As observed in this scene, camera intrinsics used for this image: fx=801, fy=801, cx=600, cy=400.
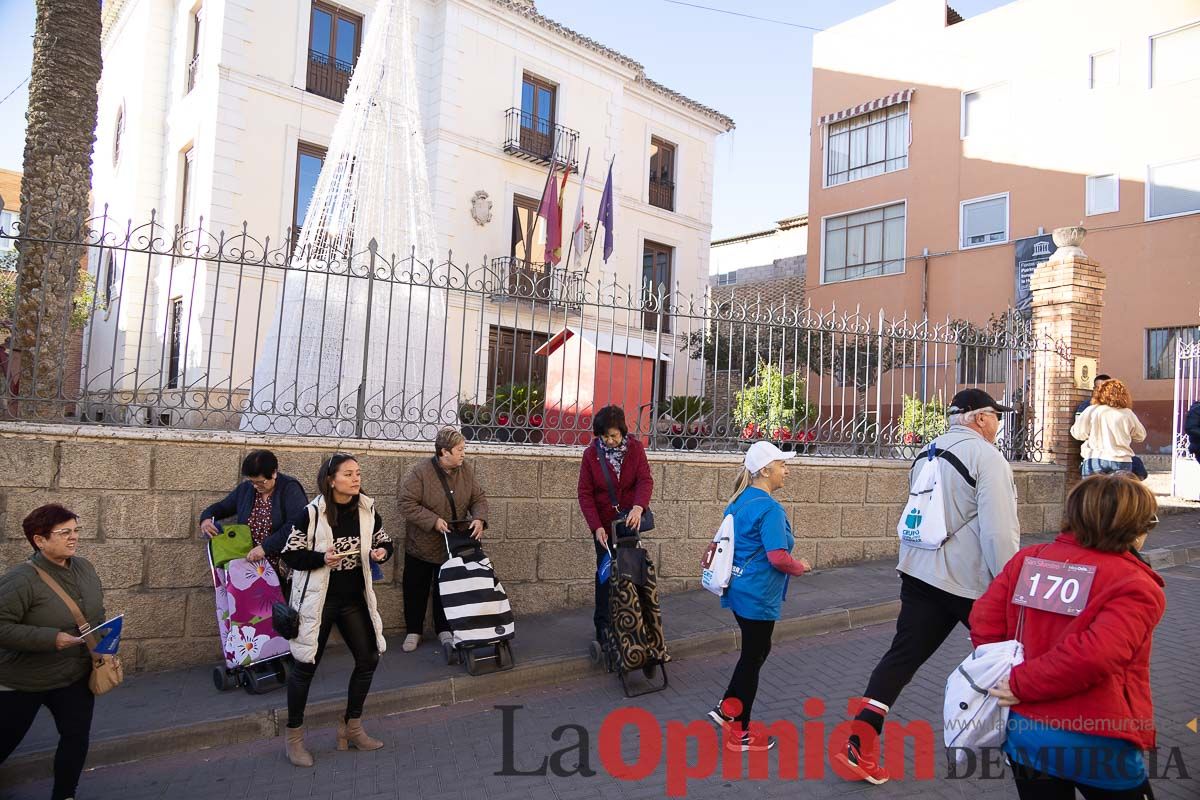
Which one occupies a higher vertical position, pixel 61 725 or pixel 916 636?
pixel 916 636

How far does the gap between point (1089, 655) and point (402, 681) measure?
4110 mm

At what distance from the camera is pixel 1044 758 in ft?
7.89

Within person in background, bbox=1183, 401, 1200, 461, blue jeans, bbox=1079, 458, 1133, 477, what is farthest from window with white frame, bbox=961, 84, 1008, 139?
person in background, bbox=1183, 401, 1200, 461

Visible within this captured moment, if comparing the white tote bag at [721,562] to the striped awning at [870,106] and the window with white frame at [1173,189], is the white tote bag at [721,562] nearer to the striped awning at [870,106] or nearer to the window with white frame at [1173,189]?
the window with white frame at [1173,189]

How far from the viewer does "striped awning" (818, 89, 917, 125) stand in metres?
22.5

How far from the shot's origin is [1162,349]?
17.3 meters

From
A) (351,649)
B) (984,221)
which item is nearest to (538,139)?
(984,221)

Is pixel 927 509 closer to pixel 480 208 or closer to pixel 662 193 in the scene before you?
pixel 480 208

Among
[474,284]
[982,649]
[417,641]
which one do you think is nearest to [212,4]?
[474,284]

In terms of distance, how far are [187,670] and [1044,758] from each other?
5.27m

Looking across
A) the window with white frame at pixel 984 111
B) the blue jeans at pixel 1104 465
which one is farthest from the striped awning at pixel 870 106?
the blue jeans at pixel 1104 465

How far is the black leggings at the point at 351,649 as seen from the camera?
13.5ft

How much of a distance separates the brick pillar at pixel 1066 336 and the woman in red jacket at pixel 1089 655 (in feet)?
26.4

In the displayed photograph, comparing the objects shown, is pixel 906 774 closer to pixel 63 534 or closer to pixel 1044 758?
pixel 1044 758
